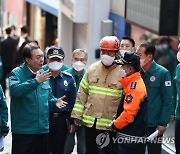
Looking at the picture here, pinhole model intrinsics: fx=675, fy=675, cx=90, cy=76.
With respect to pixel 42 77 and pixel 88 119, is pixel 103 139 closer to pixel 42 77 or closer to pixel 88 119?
pixel 88 119

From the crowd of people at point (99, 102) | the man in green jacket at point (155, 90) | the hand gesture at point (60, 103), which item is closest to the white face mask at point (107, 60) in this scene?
the crowd of people at point (99, 102)

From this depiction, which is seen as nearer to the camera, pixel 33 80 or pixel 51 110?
pixel 33 80

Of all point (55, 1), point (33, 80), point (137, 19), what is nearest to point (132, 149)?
point (33, 80)

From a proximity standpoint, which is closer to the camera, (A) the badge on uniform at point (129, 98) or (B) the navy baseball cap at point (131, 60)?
(A) the badge on uniform at point (129, 98)

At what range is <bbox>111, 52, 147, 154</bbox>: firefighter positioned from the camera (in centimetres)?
759

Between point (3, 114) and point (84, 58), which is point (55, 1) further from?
point (3, 114)

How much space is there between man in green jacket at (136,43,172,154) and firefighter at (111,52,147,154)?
88cm

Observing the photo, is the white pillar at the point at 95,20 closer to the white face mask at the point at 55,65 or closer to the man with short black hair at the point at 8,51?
the man with short black hair at the point at 8,51

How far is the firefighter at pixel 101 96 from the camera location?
834 cm

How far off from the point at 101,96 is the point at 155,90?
0.77m

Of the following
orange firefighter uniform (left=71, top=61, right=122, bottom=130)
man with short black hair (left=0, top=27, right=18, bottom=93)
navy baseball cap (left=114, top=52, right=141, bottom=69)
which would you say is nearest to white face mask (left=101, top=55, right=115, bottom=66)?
orange firefighter uniform (left=71, top=61, right=122, bottom=130)

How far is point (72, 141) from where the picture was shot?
9.78m

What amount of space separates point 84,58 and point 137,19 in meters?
3.11

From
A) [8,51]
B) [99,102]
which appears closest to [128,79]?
[99,102]
